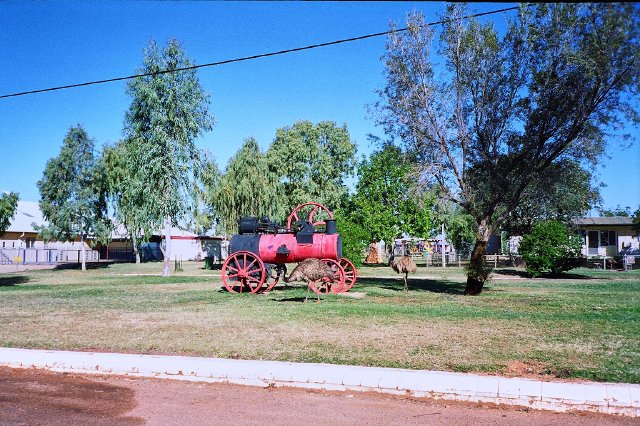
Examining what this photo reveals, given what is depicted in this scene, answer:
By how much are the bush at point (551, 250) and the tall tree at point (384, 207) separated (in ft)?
47.4

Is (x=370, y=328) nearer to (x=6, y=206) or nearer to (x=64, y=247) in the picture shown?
(x=6, y=206)

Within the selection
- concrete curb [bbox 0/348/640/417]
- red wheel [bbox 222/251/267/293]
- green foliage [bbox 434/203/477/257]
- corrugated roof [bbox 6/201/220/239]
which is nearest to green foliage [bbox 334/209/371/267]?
red wheel [bbox 222/251/267/293]

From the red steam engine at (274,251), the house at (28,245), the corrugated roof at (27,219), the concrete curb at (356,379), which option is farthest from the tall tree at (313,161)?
the concrete curb at (356,379)

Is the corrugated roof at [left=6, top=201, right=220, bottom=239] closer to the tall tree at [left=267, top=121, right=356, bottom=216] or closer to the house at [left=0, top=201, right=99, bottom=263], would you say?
the house at [left=0, top=201, right=99, bottom=263]

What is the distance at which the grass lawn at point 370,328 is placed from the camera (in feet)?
25.8

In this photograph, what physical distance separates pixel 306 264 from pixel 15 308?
8125 millimetres

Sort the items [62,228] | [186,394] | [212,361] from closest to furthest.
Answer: [186,394] → [212,361] → [62,228]

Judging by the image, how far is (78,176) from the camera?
1548 inches

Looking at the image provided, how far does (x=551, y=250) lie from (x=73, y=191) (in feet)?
107

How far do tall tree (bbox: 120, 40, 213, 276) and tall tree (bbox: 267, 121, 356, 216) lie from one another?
69.6ft

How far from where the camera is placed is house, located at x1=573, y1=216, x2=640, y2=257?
143ft

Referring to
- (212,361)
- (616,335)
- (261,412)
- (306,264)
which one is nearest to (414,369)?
(261,412)

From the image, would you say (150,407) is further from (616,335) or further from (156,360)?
(616,335)

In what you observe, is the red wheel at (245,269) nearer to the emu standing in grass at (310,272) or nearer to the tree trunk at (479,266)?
the emu standing in grass at (310,272)
